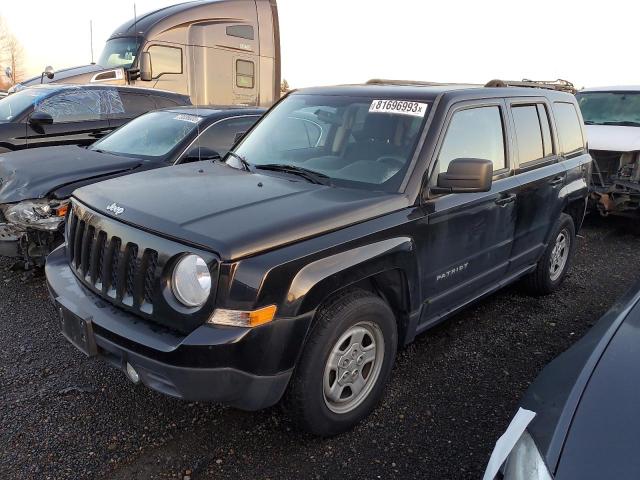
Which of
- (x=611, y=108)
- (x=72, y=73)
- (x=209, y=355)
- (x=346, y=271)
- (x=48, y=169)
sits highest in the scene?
(x=72, y=73)

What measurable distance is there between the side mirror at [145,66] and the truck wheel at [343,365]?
26.9 ft

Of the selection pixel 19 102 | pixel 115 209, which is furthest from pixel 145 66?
pixel 115 209

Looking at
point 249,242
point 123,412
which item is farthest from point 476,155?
point 123,412

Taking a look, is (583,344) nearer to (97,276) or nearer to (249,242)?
(249,242)

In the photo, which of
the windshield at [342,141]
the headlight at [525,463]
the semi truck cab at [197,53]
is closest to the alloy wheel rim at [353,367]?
the windshield at [342,141]

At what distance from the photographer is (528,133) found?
4.09 meters

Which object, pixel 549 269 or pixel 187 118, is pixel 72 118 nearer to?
pixel 187 118

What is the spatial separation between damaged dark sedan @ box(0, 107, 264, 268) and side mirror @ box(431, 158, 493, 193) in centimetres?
221

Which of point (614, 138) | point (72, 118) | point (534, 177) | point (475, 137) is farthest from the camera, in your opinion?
point (614, 138)

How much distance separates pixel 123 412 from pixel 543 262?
361 cm

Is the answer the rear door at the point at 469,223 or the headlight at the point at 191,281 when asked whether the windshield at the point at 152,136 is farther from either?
the headlight at the point at 191,281

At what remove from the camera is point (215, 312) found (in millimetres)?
2238

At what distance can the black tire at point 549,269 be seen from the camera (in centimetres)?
465

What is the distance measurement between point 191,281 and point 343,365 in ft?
3.03
